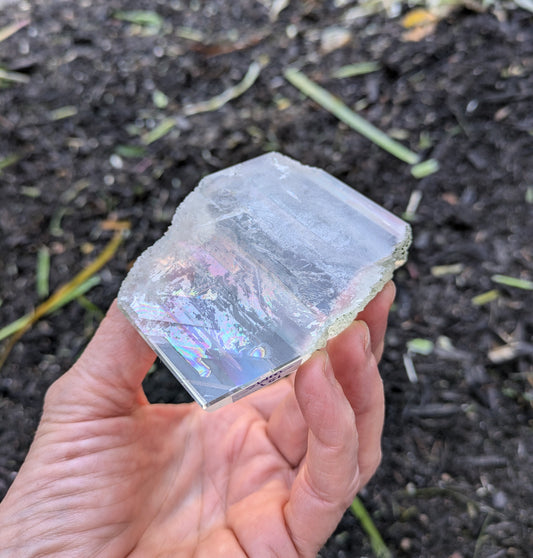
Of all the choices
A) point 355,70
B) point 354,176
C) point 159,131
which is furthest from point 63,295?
point 355,70

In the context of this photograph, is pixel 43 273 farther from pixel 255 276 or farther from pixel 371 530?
pixel 371 530

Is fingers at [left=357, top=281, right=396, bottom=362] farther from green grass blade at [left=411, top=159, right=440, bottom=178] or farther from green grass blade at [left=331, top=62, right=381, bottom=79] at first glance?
green grass blade at [left=331, top=62, right=381, bottom=79]

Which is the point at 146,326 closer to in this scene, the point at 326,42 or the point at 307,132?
the point at 307,132

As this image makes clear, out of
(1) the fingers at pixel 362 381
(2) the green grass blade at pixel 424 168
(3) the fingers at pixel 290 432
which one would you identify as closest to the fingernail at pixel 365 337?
(1) the fingers at pixel 362 381

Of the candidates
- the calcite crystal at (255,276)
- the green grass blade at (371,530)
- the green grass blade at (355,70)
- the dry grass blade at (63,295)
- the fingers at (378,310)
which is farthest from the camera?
the green grass blade at (355,70)

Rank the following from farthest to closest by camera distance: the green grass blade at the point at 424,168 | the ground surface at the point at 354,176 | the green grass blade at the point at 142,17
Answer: the green grass blade at the point at 142,17
the green grass blade at the point at 424,168
the ground surface at the point at 354,176

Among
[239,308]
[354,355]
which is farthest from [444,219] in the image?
[239,308]

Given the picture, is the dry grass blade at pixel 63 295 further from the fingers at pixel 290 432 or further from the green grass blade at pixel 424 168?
the green grass blade at pixel 424 168
